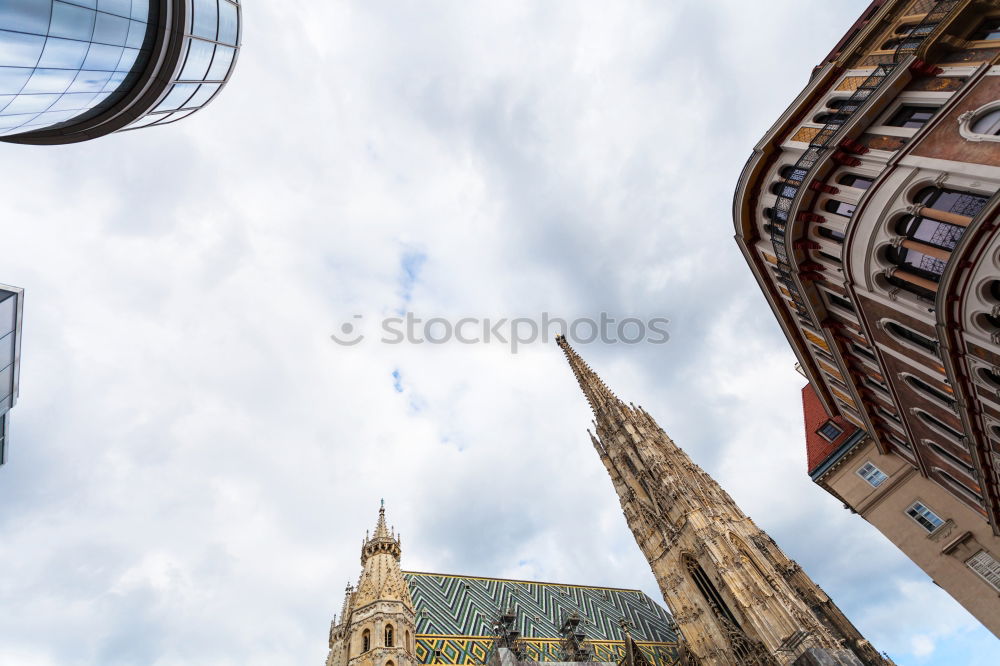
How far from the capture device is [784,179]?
60.9 ft

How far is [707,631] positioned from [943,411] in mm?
29531

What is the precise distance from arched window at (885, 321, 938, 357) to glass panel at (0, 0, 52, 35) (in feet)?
78.3

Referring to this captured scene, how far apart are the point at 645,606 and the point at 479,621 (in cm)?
2298

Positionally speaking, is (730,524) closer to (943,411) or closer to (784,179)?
(943,411)

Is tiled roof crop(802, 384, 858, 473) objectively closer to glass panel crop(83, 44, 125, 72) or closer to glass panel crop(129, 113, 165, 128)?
glass panel crop(83, 44, 125, 72)

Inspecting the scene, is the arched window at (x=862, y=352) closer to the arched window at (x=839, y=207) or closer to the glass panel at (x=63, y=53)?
the arched window at (x=839, y=207)

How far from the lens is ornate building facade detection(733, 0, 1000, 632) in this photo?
42.4 feet

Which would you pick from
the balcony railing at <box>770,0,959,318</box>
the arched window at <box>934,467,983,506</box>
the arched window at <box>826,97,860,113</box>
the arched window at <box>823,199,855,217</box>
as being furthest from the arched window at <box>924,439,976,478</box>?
the arched window at <box>826,97,860,113</box>

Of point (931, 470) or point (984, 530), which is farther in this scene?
point (931, 470)

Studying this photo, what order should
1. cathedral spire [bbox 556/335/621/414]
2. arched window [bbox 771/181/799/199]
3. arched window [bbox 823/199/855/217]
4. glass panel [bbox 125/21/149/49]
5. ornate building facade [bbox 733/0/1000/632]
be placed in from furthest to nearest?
cathedral spire [bbox 556/335/621/414] → arched window [bbox 771/181/799/199] → arched window [bbox 823/199/855/217] → glass panel [bbox 125/21/149/49] → ornate building facade [bbox 733/0/1000/632]

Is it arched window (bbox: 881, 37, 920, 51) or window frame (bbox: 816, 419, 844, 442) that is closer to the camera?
arched window (bbox: 881, 37, 920, 51)

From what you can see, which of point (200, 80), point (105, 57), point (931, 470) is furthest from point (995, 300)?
point (200, 80)

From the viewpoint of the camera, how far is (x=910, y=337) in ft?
53.8

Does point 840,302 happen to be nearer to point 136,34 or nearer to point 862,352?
point 862,352
